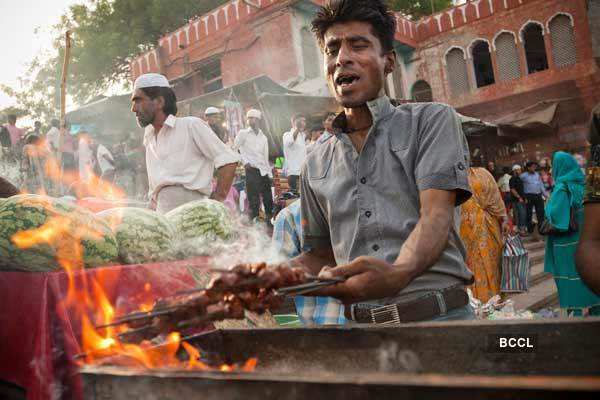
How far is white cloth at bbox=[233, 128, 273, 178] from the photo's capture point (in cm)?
1035

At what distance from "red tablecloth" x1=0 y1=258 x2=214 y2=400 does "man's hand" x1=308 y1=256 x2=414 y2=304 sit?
122 centimetres

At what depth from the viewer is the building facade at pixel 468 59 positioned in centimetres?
1761

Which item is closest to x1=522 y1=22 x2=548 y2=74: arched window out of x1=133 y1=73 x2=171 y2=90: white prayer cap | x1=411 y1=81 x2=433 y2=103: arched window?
x1=411 y1=81 x2=433 y2=103: arched window

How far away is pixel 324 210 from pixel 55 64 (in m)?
37.1

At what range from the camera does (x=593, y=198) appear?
2.48 metres

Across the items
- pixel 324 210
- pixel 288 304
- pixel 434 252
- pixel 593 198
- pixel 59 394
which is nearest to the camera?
pixel 434 252

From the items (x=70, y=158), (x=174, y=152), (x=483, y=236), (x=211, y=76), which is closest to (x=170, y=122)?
(x=174, y=152)

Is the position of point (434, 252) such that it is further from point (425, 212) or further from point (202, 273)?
point (202, 273)

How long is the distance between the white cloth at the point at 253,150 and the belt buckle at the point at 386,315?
8.56m

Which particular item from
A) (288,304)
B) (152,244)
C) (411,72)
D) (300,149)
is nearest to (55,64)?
(411,72)

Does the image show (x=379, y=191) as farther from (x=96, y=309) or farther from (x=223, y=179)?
(x=223, y=179)

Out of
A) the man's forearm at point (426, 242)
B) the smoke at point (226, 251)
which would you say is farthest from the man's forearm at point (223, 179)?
the man's forearm at point (426, 242)

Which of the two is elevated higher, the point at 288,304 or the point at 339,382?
the point at 339,382

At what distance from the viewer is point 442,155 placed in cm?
186
